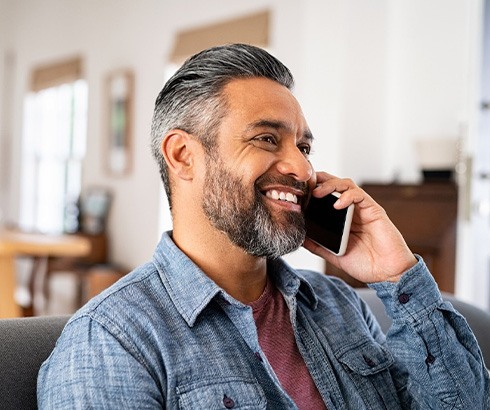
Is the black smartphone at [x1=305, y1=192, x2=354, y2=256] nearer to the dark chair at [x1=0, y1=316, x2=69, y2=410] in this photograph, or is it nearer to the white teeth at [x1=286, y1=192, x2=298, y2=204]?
the white teeth at [x1=286, y1=192, x2=298, y2=204]

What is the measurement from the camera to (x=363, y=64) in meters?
4.50

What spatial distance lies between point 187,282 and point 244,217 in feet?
0.49

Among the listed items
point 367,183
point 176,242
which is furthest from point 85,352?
point 367,183

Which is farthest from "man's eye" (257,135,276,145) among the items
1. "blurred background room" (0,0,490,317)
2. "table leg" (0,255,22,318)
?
"table leg" (0,255,22,318)

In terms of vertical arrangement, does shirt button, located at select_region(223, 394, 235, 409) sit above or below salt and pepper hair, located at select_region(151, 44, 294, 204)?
below

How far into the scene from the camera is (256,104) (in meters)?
1.33

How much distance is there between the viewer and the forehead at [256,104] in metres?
1.33

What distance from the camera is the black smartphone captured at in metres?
1.47

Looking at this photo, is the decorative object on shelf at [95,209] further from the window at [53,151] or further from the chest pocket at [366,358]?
the chest pocket at [366,358]

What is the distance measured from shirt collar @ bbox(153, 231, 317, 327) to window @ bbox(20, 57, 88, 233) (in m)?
6.01

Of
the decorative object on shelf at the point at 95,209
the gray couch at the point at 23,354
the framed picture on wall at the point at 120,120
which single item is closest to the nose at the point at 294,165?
the gray couch at the point at 23,354

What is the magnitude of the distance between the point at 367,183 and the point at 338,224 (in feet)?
8.57

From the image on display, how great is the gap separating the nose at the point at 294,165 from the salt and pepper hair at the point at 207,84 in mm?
129

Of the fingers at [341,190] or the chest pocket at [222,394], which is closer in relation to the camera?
the chest pocket at [222,394]
